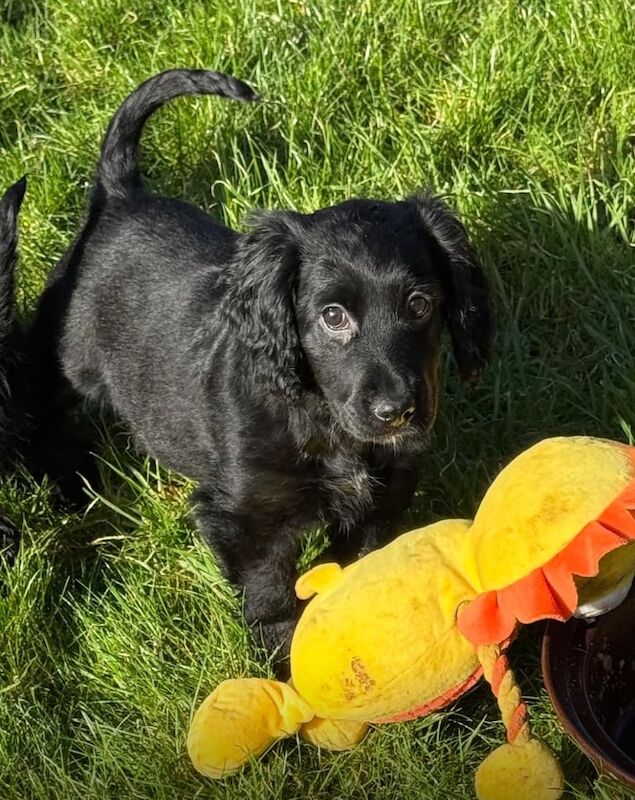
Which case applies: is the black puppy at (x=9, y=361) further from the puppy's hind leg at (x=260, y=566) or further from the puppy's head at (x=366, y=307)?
the puppy's head at (x=366, y=307)

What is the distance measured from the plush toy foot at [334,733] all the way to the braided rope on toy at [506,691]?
32cm

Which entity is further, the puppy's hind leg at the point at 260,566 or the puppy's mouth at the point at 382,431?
the puppy's hind leg at the point at 260,566

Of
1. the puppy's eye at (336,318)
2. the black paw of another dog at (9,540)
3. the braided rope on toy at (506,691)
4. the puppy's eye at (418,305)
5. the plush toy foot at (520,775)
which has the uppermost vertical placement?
the puppy's eye at (418,305)

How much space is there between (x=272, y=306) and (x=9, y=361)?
90cm

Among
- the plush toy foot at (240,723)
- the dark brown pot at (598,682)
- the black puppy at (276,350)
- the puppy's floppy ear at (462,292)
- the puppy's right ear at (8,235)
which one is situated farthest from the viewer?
the puppy's right ear at (8,235)

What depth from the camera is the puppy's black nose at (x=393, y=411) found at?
7.01ft

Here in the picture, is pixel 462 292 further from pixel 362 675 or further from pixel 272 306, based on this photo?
pixel 362 675

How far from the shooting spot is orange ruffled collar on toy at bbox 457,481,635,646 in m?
1.77

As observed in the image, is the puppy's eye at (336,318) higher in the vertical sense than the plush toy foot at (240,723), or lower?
higher

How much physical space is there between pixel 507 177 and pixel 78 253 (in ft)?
4.37

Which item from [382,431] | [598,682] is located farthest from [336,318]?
[598,682]

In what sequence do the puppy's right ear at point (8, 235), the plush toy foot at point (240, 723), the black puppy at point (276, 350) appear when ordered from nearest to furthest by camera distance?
1. the plush toy foot at point (240, 723)
2. the black puppy at point (276, 350)
3. the puppy's right ear at point (8, 235)

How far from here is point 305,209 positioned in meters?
3.33

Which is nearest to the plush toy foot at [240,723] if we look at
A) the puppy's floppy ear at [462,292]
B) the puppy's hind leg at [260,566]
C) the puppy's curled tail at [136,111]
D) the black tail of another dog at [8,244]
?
the puppy's hind leg at [260,566]
